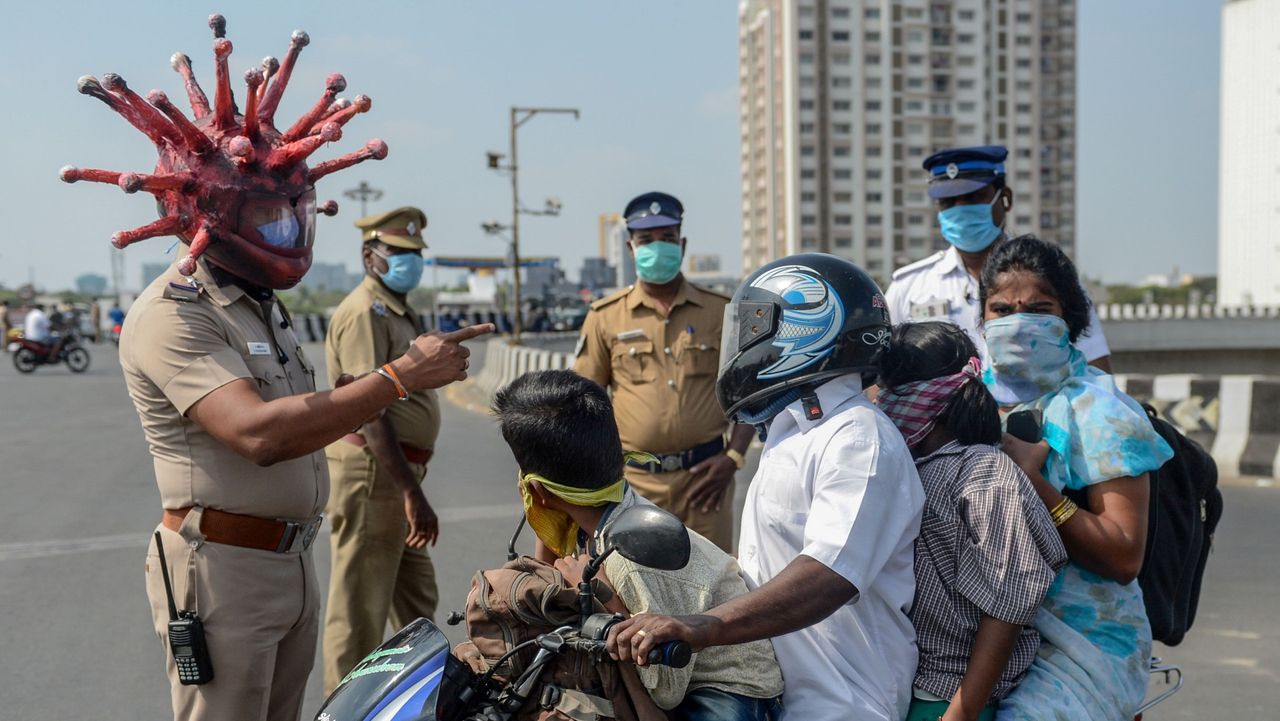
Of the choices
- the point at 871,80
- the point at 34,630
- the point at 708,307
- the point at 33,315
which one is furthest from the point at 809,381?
the point at 871,80

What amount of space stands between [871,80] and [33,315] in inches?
3835

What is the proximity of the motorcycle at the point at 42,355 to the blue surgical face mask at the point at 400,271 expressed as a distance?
27.7m

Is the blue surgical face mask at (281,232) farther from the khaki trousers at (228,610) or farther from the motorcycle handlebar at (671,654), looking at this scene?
the motorcycle handlebar at (671,654)

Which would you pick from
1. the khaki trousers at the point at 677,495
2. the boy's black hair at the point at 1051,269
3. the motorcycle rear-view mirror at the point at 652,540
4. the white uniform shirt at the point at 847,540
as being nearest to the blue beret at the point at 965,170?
the khaki trousers at the point at 677,495

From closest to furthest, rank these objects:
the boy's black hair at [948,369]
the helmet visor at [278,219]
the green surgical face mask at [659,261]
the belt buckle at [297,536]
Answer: the boy's black hair at [948,369]
the helmet visor at [278,219]
the belt buckle at [297,536]
the green surgical face mask at [659,261]

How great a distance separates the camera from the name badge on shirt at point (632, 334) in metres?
5.03

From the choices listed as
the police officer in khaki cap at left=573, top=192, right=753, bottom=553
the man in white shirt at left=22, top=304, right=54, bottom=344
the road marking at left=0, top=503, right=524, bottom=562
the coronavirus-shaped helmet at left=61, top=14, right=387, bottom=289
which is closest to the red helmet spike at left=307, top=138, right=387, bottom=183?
the coronavirus-shaped helmet at left=61, top=14, right=387, bottom=289

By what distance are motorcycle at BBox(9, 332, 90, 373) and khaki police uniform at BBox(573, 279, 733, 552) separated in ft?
92.6

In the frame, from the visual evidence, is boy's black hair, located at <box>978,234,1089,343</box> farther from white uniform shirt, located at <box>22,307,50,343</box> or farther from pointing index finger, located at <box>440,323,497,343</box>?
white uniform shirt, located at <box>22,307,50,343</box>

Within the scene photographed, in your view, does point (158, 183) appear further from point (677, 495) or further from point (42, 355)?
point (42, 355)

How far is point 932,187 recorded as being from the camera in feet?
15.2

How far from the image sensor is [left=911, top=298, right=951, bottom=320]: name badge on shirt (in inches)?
179

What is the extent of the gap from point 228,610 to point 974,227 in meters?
3.12

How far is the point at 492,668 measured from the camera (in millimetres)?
1984
